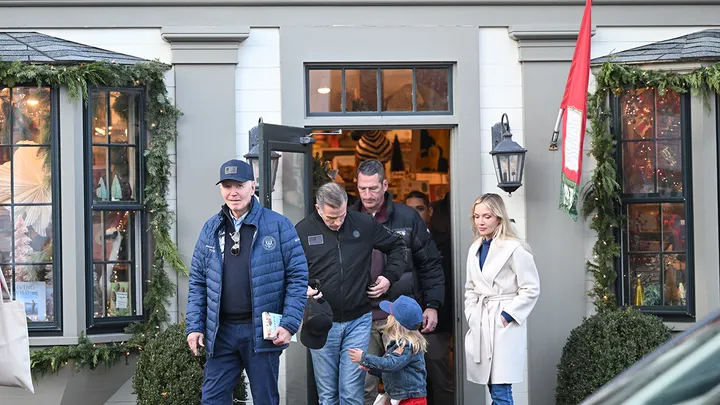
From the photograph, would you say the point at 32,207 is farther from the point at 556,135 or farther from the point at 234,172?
the point at 556,135

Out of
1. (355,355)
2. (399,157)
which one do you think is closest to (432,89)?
(399,157)

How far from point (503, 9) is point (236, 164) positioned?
3.00m

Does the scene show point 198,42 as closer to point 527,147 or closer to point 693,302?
point 527,147

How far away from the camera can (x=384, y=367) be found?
19.8 ft

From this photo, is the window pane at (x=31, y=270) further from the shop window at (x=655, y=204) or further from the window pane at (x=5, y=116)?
the shop window at (x=655, y=204)

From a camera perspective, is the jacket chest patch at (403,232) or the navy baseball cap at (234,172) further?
the jacket chest patch at (403,232)

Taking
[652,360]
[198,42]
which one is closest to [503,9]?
[198,42]

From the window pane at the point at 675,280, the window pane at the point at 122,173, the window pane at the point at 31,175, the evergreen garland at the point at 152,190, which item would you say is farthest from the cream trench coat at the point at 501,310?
the window pane at the point at 31,175

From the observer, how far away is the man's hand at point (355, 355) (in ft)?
20.3

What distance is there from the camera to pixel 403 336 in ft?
20.1

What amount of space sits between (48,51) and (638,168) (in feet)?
14.7

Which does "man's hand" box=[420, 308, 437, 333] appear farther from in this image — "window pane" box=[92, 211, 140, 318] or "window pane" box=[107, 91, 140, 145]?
"window pane" box=[107, 91, 140, 145]

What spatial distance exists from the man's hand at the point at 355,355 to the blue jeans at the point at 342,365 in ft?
1.15

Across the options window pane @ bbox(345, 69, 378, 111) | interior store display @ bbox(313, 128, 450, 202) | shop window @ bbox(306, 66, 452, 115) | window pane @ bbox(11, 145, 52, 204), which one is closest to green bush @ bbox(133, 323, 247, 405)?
window pane @ bbox(11, 145, 52, 204)
